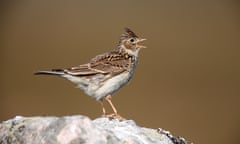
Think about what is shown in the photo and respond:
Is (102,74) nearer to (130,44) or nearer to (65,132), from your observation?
(130,44)

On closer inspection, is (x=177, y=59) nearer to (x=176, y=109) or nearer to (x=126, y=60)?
(x=176, y=109)

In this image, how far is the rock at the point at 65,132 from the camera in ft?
20.4

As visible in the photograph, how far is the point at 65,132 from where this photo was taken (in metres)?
6.24

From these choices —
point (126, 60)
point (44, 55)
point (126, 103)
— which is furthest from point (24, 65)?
point (126, 60)

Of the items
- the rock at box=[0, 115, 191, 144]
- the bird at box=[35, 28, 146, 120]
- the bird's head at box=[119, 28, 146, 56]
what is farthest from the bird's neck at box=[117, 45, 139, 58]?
the rock at box=[0, 115, 191, 144]

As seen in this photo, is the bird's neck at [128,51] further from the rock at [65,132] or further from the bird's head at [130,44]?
the rock at [65,132]

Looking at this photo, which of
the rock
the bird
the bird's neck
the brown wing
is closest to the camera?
the rock

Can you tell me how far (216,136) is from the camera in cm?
1800

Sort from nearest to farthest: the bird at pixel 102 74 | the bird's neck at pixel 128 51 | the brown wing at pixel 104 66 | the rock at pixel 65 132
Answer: the rock at pixel 65 132 → the bird at pixel 102 74 → the brown wing at pixel 104 66 → the bird's neck at pixel 128 51

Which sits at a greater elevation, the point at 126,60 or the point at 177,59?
the point at 177,59

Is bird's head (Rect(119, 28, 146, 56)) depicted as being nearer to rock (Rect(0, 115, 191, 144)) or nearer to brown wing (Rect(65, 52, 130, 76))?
brown wing (Rect(65, 52, 130, 76))

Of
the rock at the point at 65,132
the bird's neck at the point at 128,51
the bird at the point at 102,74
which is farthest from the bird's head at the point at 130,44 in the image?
the rock at the point at 65,132

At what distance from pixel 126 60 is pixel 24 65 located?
10866mm

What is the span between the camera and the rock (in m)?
6.23
